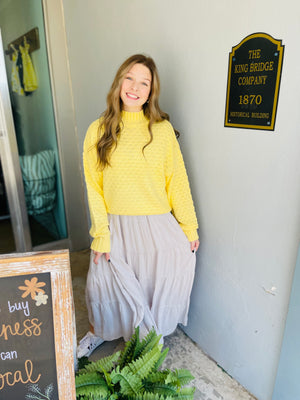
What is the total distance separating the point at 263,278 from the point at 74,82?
6.83 ft

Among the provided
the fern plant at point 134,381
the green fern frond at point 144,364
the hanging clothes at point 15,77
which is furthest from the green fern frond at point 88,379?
the hanging clothes at point 15,77

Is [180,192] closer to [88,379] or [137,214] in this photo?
Answer: [137,214]

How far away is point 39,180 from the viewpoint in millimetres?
2754

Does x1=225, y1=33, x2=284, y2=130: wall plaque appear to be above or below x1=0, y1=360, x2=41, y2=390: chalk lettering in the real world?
above

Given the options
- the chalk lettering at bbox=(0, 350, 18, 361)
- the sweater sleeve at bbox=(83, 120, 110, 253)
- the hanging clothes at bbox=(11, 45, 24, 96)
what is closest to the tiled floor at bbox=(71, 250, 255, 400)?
the sweater sleeve at bbox=(83, 120, 110, 253)

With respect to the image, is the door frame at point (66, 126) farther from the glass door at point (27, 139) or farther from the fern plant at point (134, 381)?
the fern plant at point (134, 381)

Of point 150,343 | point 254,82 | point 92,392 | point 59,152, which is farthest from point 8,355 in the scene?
point 59,152

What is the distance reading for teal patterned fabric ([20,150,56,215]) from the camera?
8.80ft

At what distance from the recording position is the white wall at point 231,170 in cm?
119

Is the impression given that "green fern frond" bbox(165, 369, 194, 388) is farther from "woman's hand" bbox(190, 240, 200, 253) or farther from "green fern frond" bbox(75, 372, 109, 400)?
"woman's hand" bbox(190, 240, 200, 253)

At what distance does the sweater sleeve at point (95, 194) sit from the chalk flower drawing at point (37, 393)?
0.69 metres

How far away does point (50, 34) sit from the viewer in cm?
245

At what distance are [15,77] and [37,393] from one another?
231 cm

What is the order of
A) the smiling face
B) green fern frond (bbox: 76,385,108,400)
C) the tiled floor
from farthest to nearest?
1. the tiled floor
2. the smiling face
3. green fern frond (bbox: 76,385,108,400)
